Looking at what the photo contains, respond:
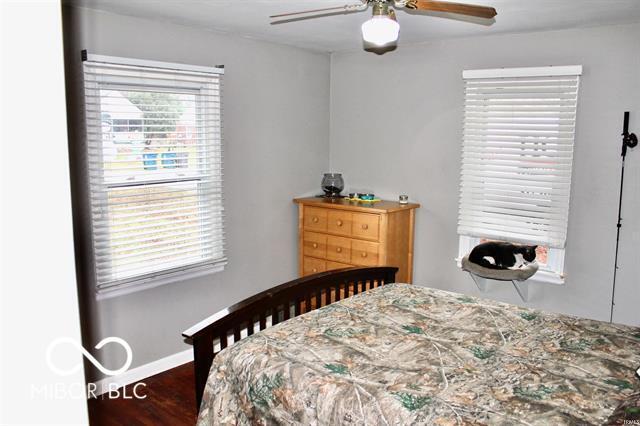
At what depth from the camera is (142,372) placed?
145 inches

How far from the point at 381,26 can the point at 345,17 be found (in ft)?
3.99

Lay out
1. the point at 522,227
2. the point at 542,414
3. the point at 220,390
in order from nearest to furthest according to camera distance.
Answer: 1. the point at 542,414
2. the point at 220,390
3. the point at 522,227

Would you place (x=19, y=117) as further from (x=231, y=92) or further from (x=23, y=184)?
(x=231, y=92)

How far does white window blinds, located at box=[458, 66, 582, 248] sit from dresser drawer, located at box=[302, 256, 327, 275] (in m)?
1.15

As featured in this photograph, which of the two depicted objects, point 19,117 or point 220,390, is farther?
point 220,390

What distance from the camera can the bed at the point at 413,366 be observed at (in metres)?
1.84

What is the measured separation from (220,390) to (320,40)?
285 cm

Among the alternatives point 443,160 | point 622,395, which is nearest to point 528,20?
point 443,160

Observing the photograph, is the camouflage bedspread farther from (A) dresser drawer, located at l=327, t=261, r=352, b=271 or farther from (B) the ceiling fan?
(A) dresser drawer, located at l=327, t=261, r=352, b=271

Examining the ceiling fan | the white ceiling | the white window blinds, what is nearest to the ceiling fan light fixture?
the ceiling fan

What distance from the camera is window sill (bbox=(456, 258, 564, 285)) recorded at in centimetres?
387

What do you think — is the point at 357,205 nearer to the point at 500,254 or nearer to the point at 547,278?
the point at 500,254

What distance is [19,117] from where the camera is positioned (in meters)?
0.48

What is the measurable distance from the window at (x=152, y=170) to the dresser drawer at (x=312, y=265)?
877 millimetres
